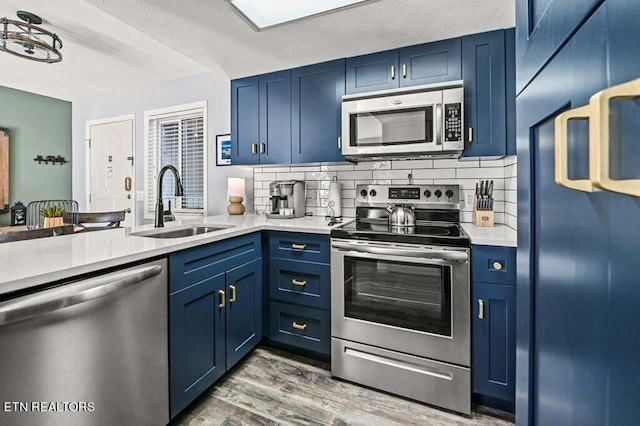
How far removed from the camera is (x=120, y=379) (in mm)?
1242

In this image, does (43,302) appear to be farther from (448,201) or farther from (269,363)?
(448,201)

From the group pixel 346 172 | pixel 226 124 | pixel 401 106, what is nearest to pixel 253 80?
pixel 226 124

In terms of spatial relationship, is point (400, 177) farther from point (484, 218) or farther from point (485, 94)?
point (485, 94)

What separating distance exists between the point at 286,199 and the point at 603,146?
245 centimetres

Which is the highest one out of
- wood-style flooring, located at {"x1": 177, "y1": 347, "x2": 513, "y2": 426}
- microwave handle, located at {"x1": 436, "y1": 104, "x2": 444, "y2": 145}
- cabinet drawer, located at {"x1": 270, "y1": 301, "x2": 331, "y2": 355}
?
microwave handle, located at {"x1": 436, "y1": 104, "x2": 444, "y2": 145}

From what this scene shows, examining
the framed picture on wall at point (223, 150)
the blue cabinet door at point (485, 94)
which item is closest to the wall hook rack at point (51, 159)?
the framed picture on wall at point (223, 150)

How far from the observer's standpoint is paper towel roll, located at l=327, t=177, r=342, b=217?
104 inches

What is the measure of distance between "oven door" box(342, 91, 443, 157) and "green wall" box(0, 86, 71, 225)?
4.45 metres

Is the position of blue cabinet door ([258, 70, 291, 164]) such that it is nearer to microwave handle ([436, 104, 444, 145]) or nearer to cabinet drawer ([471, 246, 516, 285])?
microwave handle ([436, 104, 444, 145])

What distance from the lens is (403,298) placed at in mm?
1827

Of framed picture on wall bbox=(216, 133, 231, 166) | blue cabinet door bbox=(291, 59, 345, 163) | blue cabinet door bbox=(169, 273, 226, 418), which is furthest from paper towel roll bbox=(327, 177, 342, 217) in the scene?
framed picture on wall bbox=(216, 133, 231, 166)

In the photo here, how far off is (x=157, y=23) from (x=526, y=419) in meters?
2.62

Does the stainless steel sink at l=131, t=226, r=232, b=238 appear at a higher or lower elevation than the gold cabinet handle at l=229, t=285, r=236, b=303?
higher

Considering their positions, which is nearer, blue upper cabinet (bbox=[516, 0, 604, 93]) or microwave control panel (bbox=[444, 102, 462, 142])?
blue upper cabinet (bbox=[516, 0, 604, 93])
